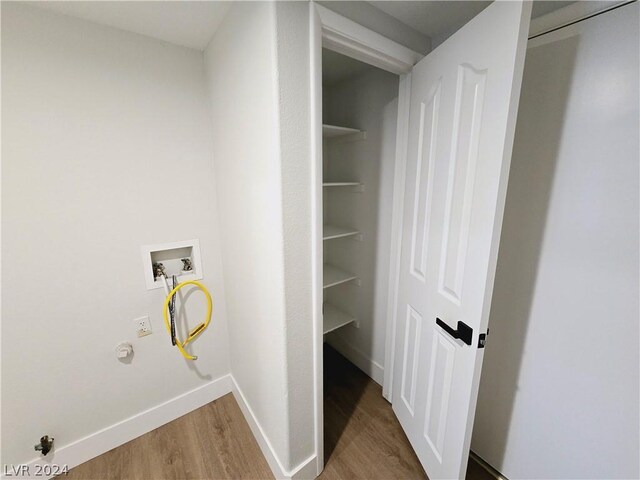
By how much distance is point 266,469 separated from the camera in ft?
4.40

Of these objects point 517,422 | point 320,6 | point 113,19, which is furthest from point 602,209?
point 113,19

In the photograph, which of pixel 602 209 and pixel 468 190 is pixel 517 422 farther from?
pixel 468 190

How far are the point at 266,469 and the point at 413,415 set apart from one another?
2.76 feet

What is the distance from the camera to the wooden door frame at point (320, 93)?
946mm

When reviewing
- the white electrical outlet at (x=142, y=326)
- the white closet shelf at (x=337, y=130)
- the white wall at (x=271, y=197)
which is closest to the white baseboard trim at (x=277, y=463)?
→ the white wall at (x=271, y=197)

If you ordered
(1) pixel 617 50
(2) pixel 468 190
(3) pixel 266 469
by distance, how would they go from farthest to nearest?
(3) pixel 266 469
(2) pixel 468 190
(1) pixel 617 50

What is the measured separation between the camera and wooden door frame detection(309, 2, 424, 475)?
0.95 m

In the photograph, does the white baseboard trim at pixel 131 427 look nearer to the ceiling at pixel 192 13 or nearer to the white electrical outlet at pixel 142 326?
the white electrical outlet at pixel 142 326

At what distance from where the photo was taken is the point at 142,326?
4.79ft

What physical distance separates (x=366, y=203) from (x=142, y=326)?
1627 mm

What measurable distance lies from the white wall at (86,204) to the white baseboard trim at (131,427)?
0.16 feet

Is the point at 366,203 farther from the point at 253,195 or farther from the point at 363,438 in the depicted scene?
the point at 363,438

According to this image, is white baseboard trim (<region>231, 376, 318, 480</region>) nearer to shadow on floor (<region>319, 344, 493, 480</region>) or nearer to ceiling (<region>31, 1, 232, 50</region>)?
shadow on floor (<region>319, 344, 493, 480</region>)

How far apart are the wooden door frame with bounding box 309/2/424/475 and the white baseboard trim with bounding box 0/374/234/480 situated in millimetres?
907
